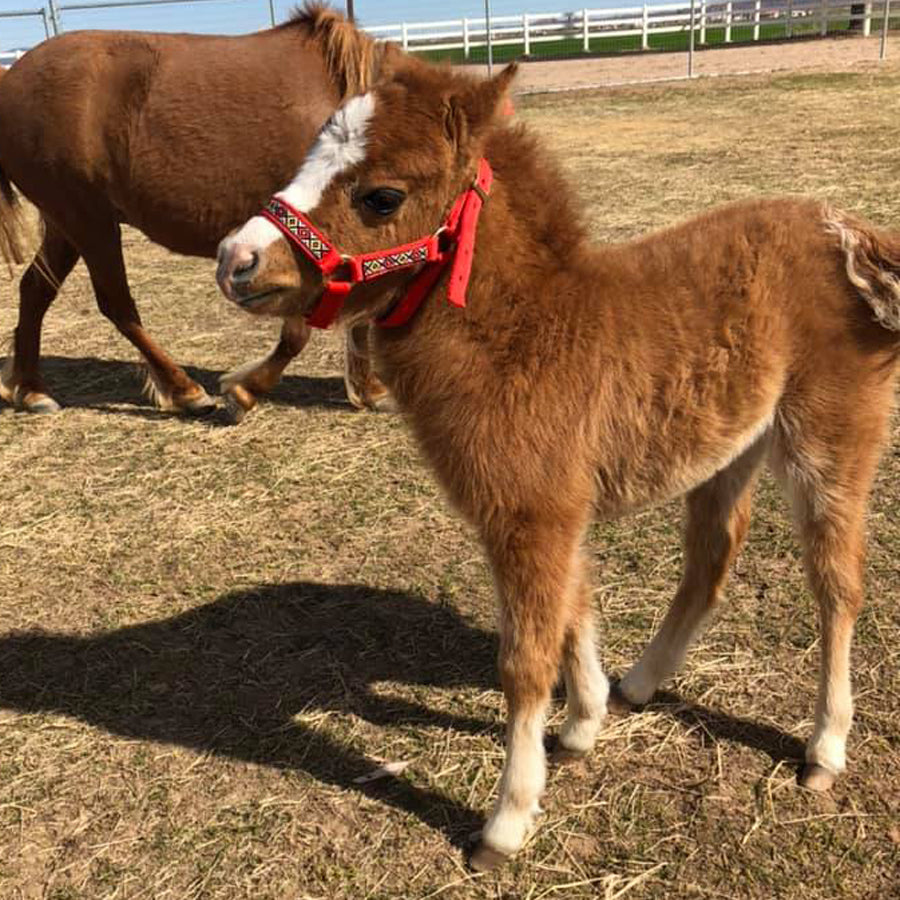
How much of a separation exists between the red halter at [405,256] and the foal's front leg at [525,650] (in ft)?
1.89

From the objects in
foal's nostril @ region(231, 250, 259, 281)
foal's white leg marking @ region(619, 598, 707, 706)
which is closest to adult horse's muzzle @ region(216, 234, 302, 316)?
foal's nostril @ region(231, 250, 259, 281)

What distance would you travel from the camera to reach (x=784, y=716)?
2600 mm

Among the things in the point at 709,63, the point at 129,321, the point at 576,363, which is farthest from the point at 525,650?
the point at 709,63

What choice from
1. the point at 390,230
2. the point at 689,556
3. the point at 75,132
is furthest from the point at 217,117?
the point at 689,556

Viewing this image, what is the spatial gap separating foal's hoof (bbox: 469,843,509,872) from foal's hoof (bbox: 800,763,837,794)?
797 millimetres

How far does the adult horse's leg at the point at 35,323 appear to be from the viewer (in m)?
5.04

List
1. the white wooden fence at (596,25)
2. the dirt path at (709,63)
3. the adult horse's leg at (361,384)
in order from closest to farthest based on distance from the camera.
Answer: the adult horse's leg at (361,384) < the dirt path at (709,63) < the white wooden fence at (596,25)

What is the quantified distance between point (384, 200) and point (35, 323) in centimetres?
388

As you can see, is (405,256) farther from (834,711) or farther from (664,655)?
(834,711)

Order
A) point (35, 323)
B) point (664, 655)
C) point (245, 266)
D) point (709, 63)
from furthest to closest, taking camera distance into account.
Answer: point (709, 63)
point (35, 323)
point (664, 655)
point (245, 266)

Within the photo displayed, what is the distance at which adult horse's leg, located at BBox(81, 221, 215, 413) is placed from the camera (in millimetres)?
4766

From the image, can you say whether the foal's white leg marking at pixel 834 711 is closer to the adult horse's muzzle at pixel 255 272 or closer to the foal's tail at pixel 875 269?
the foal's tail at pixel 875 269

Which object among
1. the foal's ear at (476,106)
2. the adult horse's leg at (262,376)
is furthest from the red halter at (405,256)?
the adult horse's leg at (262,376)

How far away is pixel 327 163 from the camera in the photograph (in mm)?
1925
